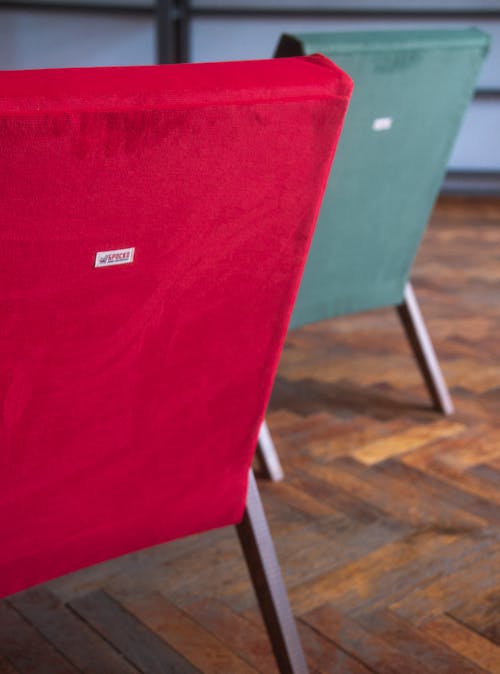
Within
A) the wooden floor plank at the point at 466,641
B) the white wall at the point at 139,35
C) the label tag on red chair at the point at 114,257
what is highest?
the label tag on red chair at the point at 114,257

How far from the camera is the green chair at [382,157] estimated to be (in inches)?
64.8

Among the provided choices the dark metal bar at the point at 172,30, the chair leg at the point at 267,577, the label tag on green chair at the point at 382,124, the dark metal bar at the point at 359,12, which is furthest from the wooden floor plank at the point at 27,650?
the dark metal bar at the point at 359,12

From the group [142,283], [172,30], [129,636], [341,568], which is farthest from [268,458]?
[172,30]

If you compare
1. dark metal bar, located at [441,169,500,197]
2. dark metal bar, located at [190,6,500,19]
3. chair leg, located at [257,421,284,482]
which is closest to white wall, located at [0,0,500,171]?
dark metal bar, located at [190,6,500,19]

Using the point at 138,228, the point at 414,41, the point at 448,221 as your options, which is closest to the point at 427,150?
the point at 414,41

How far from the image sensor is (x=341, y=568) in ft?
5.12

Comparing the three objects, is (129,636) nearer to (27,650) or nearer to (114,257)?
(27,650)

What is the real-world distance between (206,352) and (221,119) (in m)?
0.25

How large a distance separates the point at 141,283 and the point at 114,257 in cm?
5

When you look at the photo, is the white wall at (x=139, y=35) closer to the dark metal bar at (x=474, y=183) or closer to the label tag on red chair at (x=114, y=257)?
the dark metal bar at (x=474, y=183)

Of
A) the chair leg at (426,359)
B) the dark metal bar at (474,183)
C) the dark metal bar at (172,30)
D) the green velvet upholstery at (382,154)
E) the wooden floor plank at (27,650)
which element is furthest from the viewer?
the dark metal bar at (474,183)

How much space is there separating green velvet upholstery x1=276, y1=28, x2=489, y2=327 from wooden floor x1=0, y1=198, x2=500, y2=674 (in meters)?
0.30

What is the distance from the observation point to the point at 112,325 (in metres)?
0.89

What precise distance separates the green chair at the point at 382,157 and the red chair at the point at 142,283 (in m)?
Answer: 0.68
